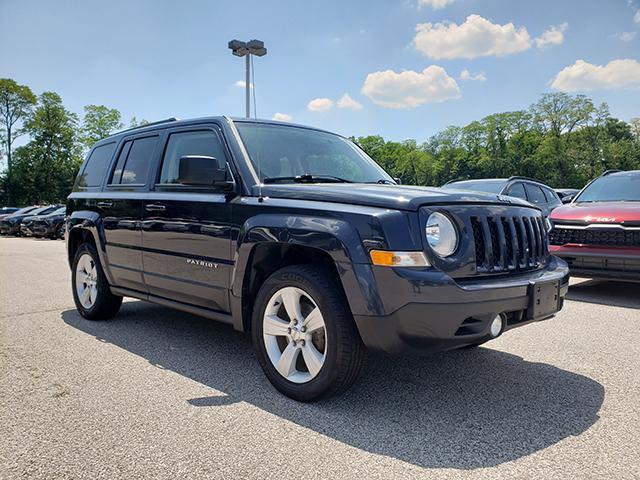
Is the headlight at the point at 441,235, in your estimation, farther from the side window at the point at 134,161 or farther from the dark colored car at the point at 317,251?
the side window at the point at 134,161

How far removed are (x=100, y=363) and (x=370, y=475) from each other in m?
2.49

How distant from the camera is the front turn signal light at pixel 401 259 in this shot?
9.00 feet

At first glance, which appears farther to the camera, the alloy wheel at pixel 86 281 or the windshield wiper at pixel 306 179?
the alloy wheel at pixel 86 281

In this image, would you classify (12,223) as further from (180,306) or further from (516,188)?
(180,306)

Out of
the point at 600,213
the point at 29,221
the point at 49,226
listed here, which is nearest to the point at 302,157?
the point at 600,213

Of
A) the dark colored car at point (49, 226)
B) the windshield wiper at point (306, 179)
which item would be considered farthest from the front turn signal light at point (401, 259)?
the dark colored car at point (49, 226)

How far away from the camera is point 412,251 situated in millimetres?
2756

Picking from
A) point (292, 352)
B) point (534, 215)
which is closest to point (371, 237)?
point (292, 352)

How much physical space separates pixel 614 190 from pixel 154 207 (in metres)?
6.40

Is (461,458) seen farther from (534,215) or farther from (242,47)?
(242,47)

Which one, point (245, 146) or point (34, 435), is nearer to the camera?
point (34, 435)

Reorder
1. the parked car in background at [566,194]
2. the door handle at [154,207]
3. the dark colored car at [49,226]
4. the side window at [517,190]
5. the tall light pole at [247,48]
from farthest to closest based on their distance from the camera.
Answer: the dark colored car at [49,226], the tall light pole at [247,48], the side window at [517,190], the parked car in background at [566,194], the door handle at [154,207]

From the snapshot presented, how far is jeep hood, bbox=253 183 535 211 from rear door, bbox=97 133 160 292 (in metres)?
1.57

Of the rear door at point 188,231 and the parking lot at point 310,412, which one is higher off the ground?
the rear door at point 188,231
